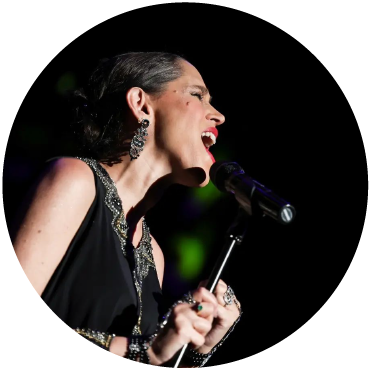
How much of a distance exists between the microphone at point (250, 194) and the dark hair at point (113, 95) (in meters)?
0.45

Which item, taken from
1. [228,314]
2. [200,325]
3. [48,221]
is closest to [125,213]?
[48,221]

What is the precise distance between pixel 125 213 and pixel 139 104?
360 mm

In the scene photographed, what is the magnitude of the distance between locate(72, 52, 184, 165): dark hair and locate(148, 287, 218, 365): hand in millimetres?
635

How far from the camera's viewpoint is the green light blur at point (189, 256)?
5.81ft

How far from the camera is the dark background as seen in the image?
1.63 meters

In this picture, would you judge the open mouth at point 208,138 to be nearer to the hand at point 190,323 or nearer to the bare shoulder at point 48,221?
the bare shoulder at point 48,221

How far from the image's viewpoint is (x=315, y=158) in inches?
65.9

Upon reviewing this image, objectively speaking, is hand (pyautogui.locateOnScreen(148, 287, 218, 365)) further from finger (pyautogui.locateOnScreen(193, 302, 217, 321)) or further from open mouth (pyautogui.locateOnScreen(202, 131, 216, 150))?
open mouth (pyautogui.locateOnScreen(202, 131, 216, 150))

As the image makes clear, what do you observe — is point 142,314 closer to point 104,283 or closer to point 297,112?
point 104,283

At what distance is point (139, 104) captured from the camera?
1525 mm

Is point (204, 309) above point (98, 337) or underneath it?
above

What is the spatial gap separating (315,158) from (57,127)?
94cm

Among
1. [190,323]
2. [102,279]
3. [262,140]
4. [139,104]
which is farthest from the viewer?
[262,140]

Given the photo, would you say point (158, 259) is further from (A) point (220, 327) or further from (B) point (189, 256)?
(A) point (220, 327)
